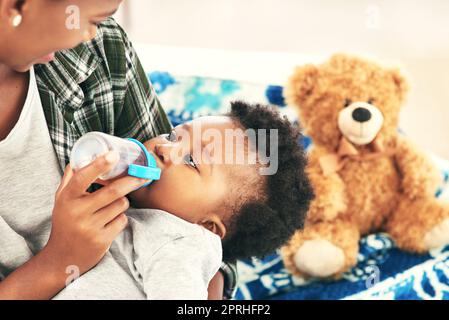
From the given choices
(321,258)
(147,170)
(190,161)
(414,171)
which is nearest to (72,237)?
(147,170)

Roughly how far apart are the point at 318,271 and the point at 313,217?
0.45ft

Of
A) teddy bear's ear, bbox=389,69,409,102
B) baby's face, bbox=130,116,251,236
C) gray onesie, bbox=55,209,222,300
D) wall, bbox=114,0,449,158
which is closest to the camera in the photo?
gray onesie, bbox=55,209,222,300

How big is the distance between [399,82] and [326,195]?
0.35m

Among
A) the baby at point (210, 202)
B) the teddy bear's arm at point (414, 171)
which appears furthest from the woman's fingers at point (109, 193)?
the teddy bear's arm at point (414, 171)

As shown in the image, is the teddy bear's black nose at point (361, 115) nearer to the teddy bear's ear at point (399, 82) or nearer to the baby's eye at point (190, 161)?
the teddy bear's ear at point (399, 82)

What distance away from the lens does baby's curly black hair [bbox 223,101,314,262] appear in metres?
0.90

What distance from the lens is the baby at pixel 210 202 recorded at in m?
0.77

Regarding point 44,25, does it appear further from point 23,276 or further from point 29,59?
point 23,276

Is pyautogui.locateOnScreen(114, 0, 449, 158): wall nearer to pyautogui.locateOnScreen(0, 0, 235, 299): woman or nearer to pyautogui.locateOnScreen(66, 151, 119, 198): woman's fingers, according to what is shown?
pyautogui.locateOnScreen(0, 0, 235, 299): woman

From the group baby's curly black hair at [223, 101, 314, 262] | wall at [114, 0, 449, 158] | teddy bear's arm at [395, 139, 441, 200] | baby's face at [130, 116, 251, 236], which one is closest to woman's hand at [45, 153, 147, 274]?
baby's face at [130, 116, 251, 236]

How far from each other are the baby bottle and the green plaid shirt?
0.11m

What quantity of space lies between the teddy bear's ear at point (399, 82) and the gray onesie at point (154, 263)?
0.80 meters
